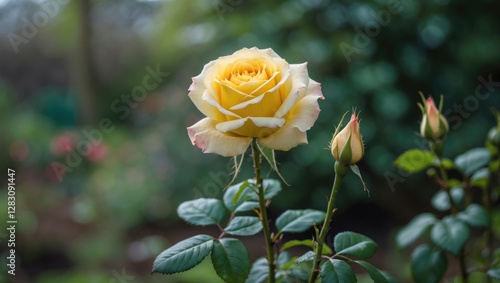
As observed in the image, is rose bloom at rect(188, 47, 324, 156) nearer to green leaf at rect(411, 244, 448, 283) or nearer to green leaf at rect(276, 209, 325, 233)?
green leaf at rect(276, 209, 325, 233)

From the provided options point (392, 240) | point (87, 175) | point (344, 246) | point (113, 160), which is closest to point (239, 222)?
point (344, 246)

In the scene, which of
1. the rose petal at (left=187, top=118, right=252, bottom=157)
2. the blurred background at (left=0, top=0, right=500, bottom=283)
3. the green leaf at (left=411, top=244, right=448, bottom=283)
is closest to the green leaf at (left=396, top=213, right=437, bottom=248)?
the green leaf at (left=411, top=244, right=448, bottom=283)

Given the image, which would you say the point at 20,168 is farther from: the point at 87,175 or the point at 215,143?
the point at 215,143

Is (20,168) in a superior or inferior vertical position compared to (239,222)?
inferior

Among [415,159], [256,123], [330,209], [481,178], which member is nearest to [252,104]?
[256,123]

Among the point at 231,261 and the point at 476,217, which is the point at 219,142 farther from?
Answer: the point at 476,217

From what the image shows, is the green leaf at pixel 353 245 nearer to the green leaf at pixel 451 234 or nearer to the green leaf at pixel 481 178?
the green leaf at pixel 451 234
